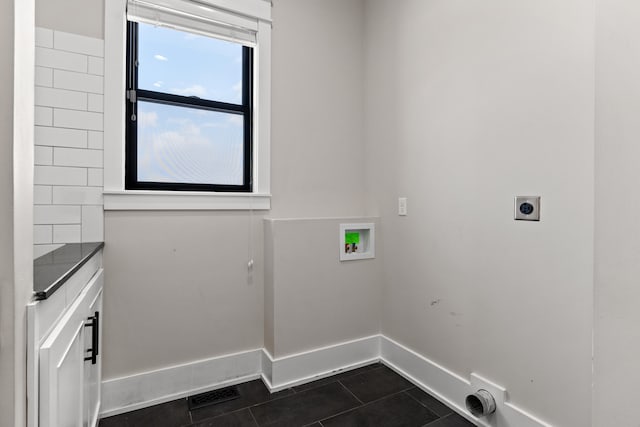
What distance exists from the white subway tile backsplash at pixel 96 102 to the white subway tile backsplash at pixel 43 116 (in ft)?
0.55

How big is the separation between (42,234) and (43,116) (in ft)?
1.85

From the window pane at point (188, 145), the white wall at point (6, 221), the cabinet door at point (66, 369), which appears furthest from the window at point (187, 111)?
the white wall at point (6, 221)

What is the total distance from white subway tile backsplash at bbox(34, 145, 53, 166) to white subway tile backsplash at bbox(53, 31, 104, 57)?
1.66ft

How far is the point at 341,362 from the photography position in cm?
214

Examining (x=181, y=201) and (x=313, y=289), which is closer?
(x=181, y=201)

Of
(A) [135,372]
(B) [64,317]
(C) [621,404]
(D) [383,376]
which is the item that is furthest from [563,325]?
(A) [135,372]

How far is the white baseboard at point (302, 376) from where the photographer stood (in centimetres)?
166

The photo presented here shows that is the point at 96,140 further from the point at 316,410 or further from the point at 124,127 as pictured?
the point at 316,410

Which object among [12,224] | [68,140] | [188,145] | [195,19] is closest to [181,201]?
[188,145]

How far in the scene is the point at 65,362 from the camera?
A: 918 mm

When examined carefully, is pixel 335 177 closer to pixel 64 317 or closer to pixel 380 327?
pixel 380 327

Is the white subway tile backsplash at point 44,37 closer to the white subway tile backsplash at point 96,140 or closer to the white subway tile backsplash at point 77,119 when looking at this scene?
the white subway tile backsplash at point 77,119

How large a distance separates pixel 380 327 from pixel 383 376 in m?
0.34

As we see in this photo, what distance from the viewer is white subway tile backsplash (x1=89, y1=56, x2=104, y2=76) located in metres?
1.66
